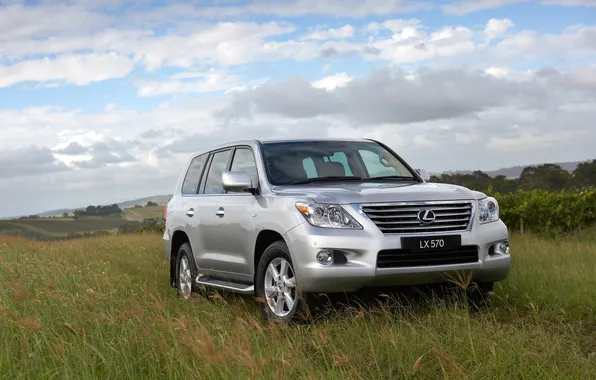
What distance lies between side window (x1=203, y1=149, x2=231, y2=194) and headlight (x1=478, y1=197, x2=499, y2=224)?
2.97 meters

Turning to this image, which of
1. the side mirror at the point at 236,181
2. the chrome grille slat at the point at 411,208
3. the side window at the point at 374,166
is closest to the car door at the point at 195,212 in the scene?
the side mirror at the point at 236,181

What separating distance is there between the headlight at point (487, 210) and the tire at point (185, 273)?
12.1ft

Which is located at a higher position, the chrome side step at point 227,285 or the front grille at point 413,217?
the front grille at point 413,217

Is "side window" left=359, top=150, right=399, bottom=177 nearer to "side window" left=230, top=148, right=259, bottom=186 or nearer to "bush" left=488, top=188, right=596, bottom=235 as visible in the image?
"side window" left=230, top=148, right=259, bottom=186

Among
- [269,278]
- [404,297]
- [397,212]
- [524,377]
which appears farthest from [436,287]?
[524,377]

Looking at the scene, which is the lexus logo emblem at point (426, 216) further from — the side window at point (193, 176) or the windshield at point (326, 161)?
the side window at point (193, 176)

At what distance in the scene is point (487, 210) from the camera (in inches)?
275

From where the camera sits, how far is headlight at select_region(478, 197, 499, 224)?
692cm

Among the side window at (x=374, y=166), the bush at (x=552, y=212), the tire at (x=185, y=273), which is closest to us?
the side window at (x=374, y=166)

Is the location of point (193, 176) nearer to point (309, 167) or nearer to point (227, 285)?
point (227, 285)

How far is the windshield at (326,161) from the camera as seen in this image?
7.59 metres

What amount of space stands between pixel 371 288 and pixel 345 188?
3.14 feet

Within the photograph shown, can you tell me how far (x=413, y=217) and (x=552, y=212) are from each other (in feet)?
35.0

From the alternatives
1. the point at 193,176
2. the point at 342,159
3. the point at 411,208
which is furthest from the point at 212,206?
the point at 411,208
